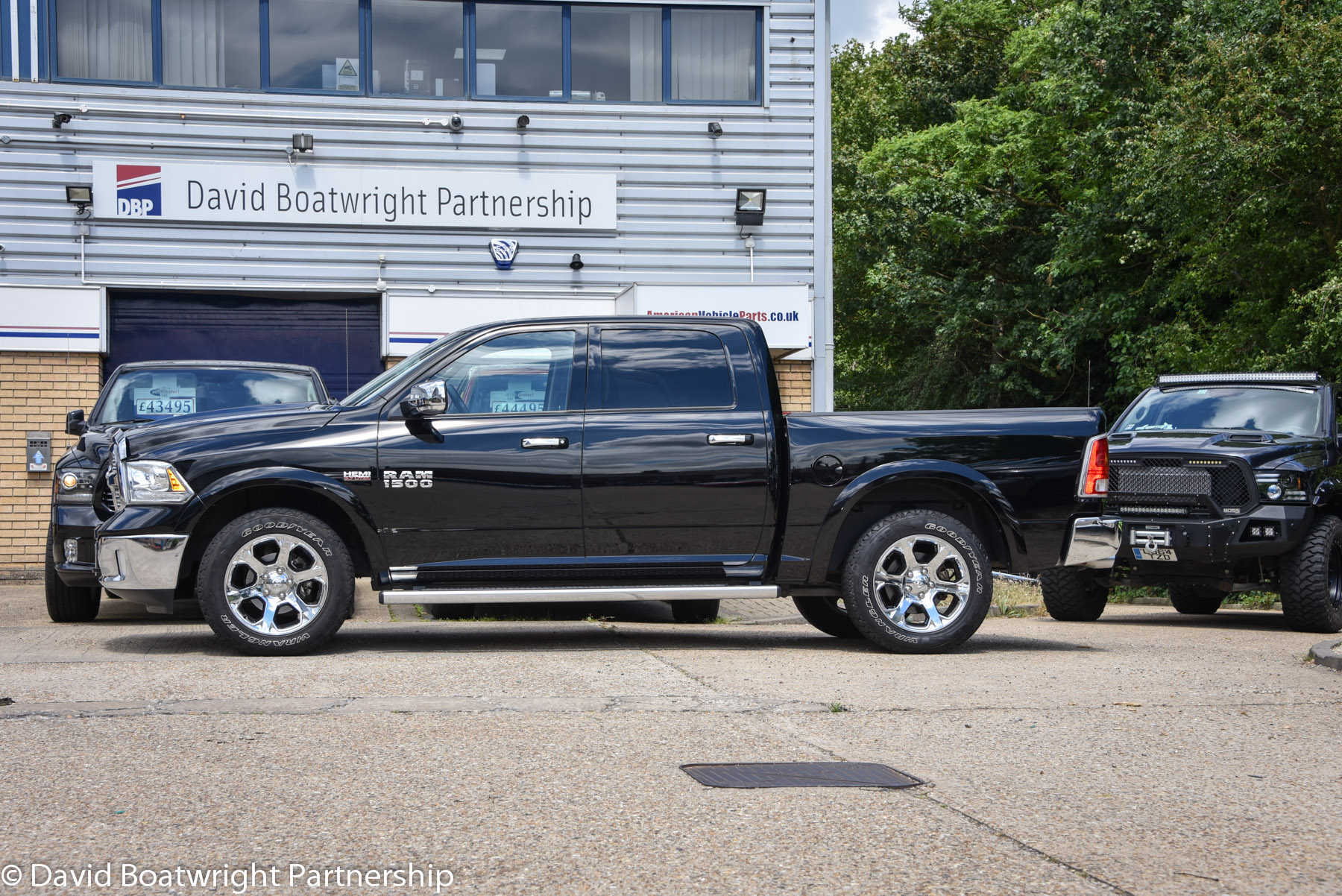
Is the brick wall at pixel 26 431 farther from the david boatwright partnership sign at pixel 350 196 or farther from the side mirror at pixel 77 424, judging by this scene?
the side mirror at pixel 77 424

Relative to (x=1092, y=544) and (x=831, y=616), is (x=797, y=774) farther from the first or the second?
(x=831, y=616)

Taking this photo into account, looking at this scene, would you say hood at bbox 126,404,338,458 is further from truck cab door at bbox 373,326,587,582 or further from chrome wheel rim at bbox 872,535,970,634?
chrome wheel rim at bbox 872,535,970,634

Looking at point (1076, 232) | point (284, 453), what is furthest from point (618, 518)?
point (1076, 232)

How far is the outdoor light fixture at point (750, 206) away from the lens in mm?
16688

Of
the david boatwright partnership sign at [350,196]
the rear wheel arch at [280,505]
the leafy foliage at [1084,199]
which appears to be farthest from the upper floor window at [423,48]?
the rear wheel arch at [280,505]

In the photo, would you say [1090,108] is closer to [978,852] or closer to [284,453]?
[284,453]

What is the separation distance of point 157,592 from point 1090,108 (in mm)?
24249

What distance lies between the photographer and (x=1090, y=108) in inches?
1104

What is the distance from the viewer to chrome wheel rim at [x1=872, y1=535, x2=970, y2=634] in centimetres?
829

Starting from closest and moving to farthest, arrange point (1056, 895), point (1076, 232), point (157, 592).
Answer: point (1056, 895), point (157, 592), point (1076, 232)

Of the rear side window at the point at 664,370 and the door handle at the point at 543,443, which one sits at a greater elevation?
the rear side window at the point at 664,370

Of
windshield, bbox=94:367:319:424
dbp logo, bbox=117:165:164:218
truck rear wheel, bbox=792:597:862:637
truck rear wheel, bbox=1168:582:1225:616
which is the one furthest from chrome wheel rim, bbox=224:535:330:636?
dbp logo, bbox=117:165:164:218

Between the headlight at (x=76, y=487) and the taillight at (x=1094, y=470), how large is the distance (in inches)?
252

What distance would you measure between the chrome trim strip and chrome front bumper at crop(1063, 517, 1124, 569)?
16.6ft
